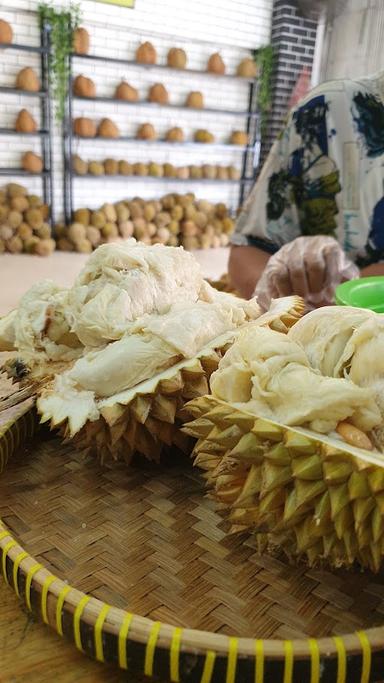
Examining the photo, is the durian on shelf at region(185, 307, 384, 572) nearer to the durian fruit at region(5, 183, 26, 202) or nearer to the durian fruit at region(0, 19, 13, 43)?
the durian fruit at region(5, 183, 26, 202)

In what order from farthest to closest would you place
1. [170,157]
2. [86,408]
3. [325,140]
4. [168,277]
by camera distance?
[170,157] < [325,140] < [168,277] < [86,408]

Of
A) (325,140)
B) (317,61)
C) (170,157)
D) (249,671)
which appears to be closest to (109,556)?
(249,671)

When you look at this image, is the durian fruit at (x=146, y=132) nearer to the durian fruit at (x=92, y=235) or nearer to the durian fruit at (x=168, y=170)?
the durian fruit at (x=168, y=170)

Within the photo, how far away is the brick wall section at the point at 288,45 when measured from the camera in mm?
6426

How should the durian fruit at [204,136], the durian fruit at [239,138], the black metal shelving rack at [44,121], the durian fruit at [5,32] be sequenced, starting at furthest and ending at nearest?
the durian fruit at [239,138] → the durian fruit at [204,136] → the black metal shelving rack at [44,121] → the durian fruit at [5,32]

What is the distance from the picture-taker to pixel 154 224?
616cm

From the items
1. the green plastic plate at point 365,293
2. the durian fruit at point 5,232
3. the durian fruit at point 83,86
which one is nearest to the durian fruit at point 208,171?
the durian fruit at point 83,86

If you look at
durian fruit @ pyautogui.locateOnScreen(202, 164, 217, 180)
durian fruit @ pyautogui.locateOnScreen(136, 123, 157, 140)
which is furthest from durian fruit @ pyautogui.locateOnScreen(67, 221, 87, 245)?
durian fruit @ pyautogui.locateOnScreen(202, 164, 217, 180)

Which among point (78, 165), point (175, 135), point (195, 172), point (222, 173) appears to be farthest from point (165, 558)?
point (222, 173)

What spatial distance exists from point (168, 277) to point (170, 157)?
5.87 metres

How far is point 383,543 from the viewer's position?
22.9 inches

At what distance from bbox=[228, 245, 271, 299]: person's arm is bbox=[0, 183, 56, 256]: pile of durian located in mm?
3624

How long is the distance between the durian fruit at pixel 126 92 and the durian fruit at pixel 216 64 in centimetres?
105

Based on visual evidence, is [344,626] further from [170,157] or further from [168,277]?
[170,157]
